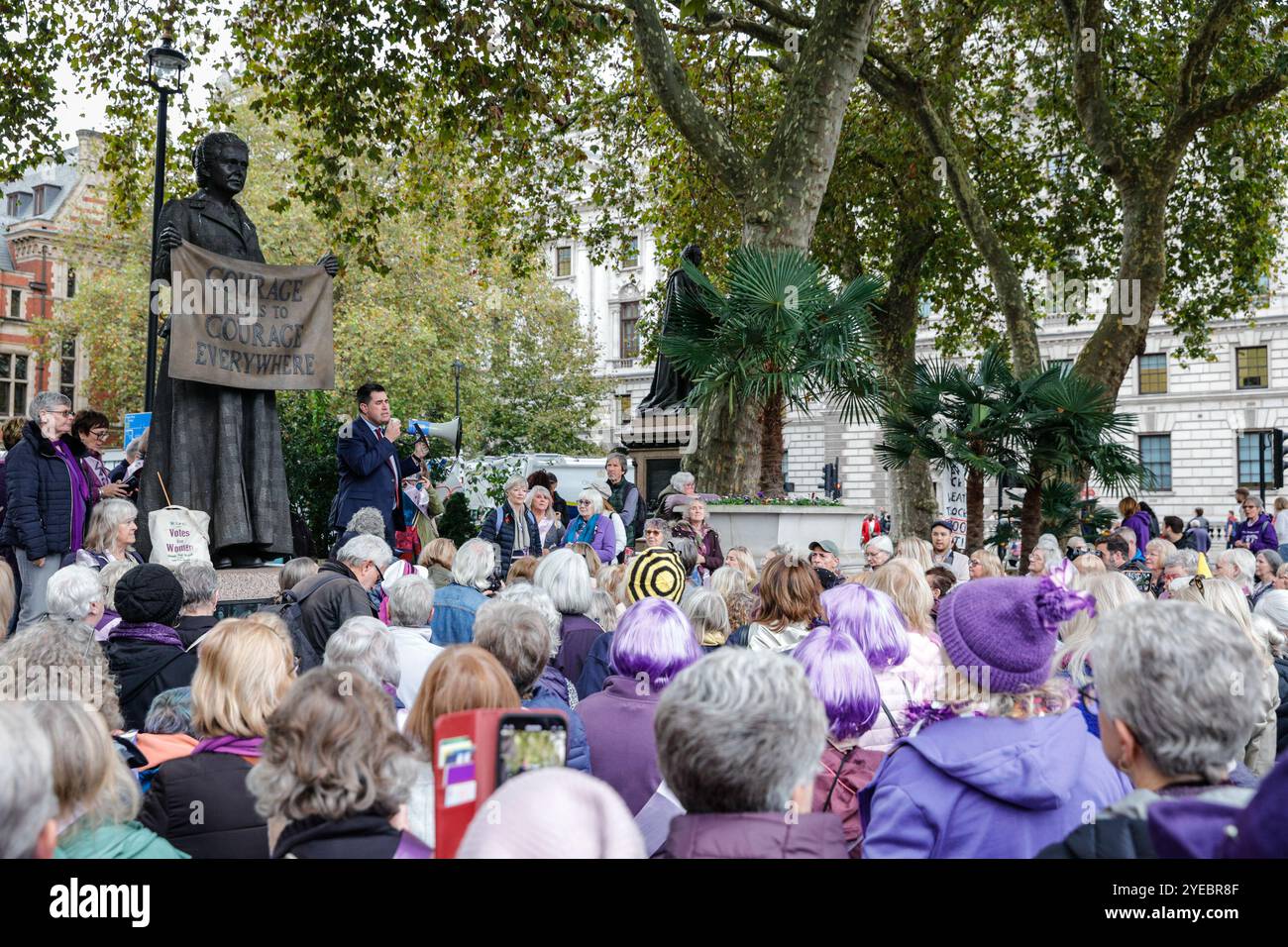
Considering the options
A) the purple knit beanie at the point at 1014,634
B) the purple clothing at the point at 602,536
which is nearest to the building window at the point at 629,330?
the purple clothing at the point at 602,536

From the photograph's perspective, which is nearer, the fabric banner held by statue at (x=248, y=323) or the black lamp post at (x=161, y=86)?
the fabric banner held by statue at (x=248, y=323)

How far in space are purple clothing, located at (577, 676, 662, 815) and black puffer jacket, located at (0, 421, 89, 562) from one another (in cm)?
530

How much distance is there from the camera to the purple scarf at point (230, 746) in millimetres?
3188

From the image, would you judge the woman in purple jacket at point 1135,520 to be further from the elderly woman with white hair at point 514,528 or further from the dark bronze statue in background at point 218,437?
the dark bronze statue in background at point 218,437

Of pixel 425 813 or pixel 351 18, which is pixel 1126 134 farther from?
pixel 425 813

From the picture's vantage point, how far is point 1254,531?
610 inches

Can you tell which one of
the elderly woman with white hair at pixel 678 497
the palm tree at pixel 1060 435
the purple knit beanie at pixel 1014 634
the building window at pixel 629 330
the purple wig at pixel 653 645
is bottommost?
the purple wig at pixel 653 645

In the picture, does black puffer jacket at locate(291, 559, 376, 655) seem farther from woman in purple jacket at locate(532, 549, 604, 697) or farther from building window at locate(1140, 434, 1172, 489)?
building window at locate(1140, 434, 1172, 489)

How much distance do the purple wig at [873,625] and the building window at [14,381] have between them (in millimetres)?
50770

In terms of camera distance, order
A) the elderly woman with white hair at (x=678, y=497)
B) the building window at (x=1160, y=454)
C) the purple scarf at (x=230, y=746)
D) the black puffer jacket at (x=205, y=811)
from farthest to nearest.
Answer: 1. the building window at (x=1160, y=454)
2. the elderly woman with white hair at (x=678, y=497)
3. the purple scarf at (x=230, y=746)
4. the black puffer jacket at (x=205, y=811)

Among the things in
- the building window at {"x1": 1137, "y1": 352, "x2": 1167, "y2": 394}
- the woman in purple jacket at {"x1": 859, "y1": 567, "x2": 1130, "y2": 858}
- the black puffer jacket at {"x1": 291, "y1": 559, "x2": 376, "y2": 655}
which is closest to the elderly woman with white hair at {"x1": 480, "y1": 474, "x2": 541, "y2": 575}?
the black puffer jacket at {"x1": 291, "y1": 559, "x2": 376, "y2": 655}

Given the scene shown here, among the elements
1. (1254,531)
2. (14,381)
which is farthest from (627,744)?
(14,381)

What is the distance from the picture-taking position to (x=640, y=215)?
23000 mm

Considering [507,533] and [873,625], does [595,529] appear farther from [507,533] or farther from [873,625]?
[873,625]
